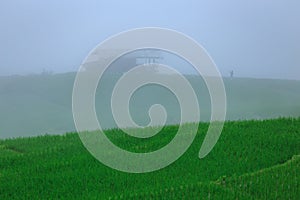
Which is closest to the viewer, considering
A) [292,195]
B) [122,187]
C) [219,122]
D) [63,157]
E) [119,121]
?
[292,195]

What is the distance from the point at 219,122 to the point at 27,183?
14.5 ft

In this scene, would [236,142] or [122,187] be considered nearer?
[122,187]

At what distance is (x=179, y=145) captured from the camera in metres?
7.18

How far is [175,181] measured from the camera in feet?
18.3

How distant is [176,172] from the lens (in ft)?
19.8

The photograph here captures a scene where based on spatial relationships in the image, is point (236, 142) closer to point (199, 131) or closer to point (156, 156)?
point (199, 131)

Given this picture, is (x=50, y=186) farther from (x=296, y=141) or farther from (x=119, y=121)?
(x=296, y=141)

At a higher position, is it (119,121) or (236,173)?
(119,121)

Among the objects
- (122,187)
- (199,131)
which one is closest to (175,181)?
(122,187)

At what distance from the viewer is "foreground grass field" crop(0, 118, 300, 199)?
5.23 metres

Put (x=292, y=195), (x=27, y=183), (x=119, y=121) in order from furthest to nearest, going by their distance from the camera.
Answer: (x=119, y=121)
(x=27, y=183)
(x=292, y=195)

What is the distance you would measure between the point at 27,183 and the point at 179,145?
8.46 ft

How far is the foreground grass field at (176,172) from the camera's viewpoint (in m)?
5.23

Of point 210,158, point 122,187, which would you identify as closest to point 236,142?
point 210,158
